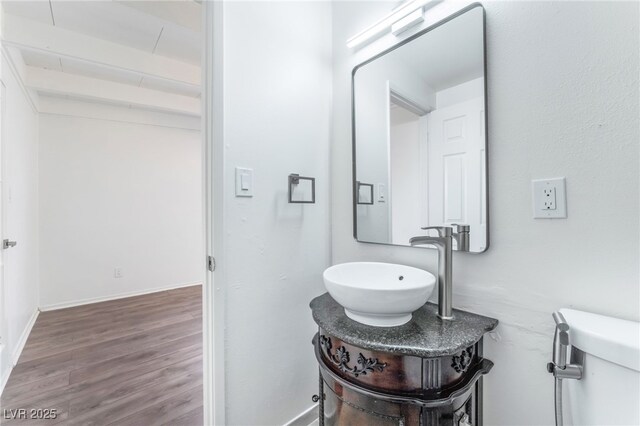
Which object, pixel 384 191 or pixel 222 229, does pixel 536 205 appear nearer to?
pixel 384 191

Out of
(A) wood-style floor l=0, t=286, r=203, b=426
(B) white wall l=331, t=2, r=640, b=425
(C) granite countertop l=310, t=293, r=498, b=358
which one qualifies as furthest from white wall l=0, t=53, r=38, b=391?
(B) white wall l=331, t=2, r=640, b=425

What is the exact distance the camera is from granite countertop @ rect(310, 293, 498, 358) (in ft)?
2.53

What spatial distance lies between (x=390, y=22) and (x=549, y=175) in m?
0.90

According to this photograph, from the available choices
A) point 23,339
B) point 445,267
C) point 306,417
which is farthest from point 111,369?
point 445,267

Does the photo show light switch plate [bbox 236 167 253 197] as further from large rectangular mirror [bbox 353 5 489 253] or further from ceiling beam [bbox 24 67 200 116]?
ceiling beam [bbox 24 67 200 116]

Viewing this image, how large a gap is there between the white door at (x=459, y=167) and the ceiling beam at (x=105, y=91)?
3271mm

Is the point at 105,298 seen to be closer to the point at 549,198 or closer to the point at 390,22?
the point at 390,22

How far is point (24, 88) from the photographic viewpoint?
2.42 metres

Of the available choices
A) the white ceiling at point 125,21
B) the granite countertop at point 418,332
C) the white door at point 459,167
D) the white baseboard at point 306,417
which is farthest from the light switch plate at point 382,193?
the white ceiling at point 125,21

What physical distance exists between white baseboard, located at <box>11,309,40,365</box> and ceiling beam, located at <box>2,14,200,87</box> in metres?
2.17

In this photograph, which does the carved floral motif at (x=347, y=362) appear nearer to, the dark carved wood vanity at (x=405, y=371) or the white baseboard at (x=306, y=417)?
the dark carved wood vanity at (x=405, y=371)

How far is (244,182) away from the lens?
118 centimetres

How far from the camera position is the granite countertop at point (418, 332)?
771 millimetres

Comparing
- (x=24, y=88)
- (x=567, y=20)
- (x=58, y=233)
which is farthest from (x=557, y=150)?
(x=58, y=233)
